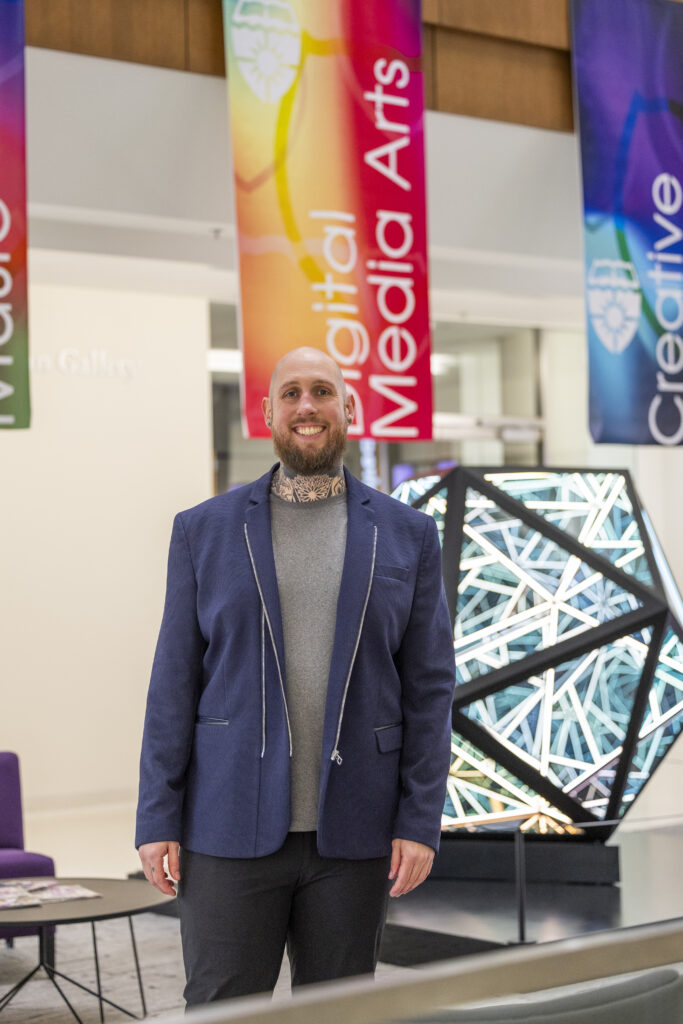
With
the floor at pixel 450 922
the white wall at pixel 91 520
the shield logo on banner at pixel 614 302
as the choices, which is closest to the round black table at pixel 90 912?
the floor at pixel 450 922

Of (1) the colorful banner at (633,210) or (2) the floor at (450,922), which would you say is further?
(1) the colorful banner at (633,210)

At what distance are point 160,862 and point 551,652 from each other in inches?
129

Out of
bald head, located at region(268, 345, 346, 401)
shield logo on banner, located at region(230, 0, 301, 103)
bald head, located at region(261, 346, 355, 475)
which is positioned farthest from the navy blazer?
shield logo on banner, located at region(230, 0, 301, 103)

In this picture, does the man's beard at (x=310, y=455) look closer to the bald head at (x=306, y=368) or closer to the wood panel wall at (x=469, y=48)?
the bald head at (x=306, y=368)

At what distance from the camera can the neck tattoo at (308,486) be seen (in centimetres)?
253

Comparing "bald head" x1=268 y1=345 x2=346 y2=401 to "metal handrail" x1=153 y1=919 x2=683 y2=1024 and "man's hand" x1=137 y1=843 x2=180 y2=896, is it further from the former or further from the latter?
"metal handrail" x1=153 y1=919 x2=683 y2=1024

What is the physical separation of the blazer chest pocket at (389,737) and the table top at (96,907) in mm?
2100

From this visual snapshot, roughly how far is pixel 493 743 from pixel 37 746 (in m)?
4.89

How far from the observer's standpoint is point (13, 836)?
594 centimetres

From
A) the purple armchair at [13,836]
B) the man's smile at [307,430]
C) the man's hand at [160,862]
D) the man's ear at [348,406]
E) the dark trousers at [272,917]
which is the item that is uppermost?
the man's ear at [348,406]

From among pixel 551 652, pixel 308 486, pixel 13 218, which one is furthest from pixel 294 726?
pixel 13 218

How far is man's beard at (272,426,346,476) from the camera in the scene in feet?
8.14

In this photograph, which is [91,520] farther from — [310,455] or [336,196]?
[310,455]

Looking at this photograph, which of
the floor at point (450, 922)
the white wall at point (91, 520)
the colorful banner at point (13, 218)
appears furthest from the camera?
the white wall at point (91, 520)
